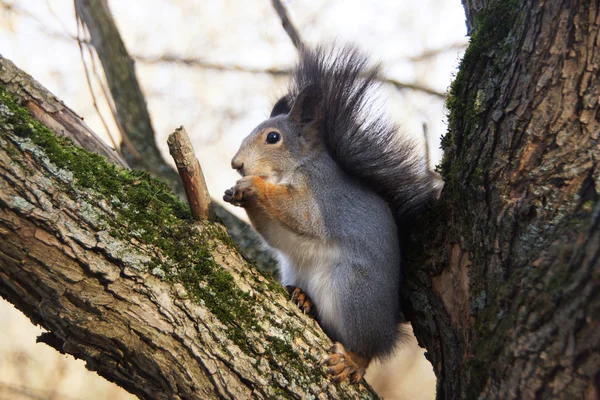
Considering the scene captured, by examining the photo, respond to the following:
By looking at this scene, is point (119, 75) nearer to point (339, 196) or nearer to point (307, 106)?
point (307, 106)

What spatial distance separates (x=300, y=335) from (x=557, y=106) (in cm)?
101

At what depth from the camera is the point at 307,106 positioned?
2.76 m

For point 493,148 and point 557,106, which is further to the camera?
point 493,148

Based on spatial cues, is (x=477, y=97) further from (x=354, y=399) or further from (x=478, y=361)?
(x=354, y=399)

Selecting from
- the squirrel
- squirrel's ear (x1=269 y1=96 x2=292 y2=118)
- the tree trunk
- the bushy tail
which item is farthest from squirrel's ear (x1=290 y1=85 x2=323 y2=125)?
the tree trunk

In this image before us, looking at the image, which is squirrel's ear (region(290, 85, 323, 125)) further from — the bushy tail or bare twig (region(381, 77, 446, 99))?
bare twig (region(381, 77, 446, 99))

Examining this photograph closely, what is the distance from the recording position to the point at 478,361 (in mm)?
1478

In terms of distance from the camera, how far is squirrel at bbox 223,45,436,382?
2172 millimetres

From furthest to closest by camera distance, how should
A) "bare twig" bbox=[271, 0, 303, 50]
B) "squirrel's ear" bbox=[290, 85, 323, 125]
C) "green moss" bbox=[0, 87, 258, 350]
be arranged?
1. "bare twig" bbox=[271, 0, 303, 50]
2. "squirrel's ear" bbox=[290, 85, 323, 125]
3. "green moss" bbox=[0, 87, 258, 350]

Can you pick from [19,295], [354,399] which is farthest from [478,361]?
[19,295]

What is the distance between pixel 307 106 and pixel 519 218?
142 cm

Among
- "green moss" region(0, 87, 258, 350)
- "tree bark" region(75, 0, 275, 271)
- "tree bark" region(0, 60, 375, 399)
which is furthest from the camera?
"tree bark" region(75, 0, 275, 271)

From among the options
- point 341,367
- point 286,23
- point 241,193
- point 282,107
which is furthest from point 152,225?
point 286,23

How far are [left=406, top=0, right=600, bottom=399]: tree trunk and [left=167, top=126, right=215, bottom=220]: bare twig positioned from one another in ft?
2.65
